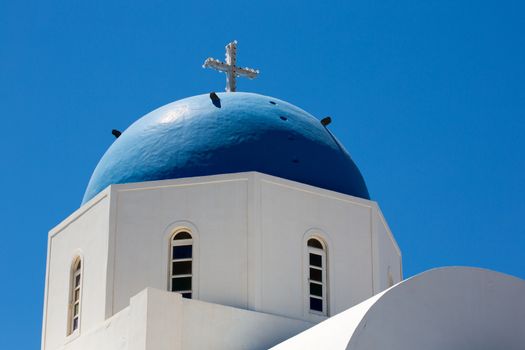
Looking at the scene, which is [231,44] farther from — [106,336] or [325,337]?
[325,337]

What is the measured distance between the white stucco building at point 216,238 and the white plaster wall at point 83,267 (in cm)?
3

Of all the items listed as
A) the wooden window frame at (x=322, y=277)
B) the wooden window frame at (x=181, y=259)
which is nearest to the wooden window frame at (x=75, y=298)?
the wooden window frame at (x=181, y=259)

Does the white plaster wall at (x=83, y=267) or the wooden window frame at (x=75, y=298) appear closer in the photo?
the white plaster wall at (x=83, y=267)

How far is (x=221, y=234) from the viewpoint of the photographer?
22.1 meters

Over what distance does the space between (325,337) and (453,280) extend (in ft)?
6.98

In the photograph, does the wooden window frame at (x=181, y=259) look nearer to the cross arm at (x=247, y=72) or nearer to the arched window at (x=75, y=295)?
the arched window at (x=75, y=295)

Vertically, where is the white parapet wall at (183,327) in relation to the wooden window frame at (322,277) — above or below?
below

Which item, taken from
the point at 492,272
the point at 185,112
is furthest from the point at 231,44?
the point at 492,272

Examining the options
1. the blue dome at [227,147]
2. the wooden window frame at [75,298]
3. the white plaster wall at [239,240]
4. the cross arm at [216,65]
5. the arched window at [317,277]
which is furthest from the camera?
the cross arm at [216,65]

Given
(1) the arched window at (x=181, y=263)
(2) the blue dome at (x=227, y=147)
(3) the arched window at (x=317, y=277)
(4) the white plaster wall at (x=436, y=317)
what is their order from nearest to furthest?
(4) the white plaster wall at (x=436, y=317)
(1) the arched window at (x=181, y=263)
(3) the arched window at (x=317, y=277)
(2) the blue dome at (x=227, y=147)

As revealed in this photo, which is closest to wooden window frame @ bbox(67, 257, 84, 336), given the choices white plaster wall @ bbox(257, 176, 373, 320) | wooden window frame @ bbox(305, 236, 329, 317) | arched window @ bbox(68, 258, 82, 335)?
arched window @ bbox(68, 258, 82, 335)

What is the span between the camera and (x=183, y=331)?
2038cm

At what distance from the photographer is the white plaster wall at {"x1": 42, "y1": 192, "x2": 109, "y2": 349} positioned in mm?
22188

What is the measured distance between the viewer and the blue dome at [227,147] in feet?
75.1
